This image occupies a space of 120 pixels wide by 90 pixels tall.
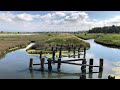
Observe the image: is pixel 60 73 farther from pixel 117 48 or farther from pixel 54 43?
pixel 117 48

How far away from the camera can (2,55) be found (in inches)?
583
